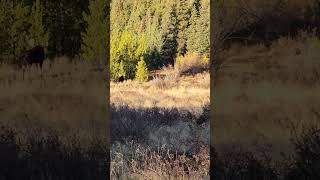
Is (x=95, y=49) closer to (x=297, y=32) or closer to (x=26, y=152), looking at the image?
(x=26, y=152)

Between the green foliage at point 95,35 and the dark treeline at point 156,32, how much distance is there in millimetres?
436

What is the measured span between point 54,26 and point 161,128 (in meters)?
1.49

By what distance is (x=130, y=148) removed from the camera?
15.2 feet

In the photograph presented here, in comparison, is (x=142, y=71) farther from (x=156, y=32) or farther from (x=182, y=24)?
(x=182, y=24)

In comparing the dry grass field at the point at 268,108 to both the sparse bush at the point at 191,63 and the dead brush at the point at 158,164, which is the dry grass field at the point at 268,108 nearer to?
the dead brush at the point at 158,164

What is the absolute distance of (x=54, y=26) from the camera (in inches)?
168

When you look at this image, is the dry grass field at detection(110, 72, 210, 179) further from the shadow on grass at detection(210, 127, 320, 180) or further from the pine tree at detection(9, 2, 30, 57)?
the pine tree at detection(9, 2, 30, 57)

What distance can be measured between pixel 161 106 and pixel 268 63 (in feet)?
4.92

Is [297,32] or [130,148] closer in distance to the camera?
[297,32]

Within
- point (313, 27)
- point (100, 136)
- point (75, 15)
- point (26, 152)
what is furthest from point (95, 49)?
point (313, 27)

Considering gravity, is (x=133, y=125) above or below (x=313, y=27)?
below

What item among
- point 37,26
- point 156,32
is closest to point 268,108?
point 156,32

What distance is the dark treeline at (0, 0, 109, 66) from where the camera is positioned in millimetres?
4156

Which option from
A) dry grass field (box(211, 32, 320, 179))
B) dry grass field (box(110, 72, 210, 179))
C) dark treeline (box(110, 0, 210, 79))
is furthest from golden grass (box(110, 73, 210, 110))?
dry grass field (box(211, 32, 320, 179))
